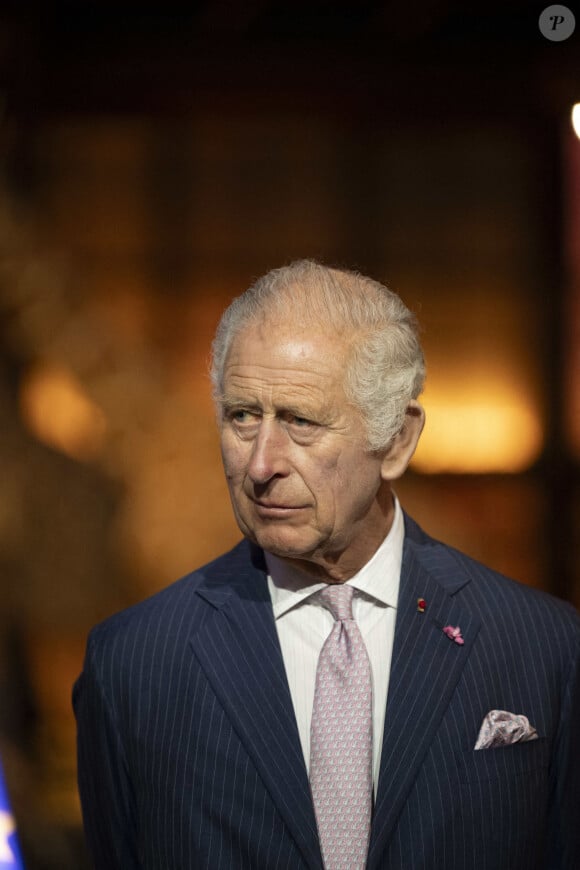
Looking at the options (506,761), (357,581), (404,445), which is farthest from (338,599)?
(506,761)

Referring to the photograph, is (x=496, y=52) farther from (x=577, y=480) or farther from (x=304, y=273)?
(x=304, y=273)

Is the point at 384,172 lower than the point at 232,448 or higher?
higher

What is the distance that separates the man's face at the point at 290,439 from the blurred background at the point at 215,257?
1422mm

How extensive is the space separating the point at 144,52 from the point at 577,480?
180 centimetres

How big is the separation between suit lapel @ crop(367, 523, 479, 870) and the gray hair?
12.3 inches

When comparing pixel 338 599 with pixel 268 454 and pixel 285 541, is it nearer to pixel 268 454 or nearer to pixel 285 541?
pixel 285 541

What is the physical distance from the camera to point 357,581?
1.92 m

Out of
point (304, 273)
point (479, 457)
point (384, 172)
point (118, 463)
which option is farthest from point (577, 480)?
point (304, 273)

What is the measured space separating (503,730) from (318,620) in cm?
38

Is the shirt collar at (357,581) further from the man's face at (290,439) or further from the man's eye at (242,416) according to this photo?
the man's eye at (242,416)

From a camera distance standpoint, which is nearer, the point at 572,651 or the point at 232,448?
the point at 232,448

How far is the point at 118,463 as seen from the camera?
10.6 feet
